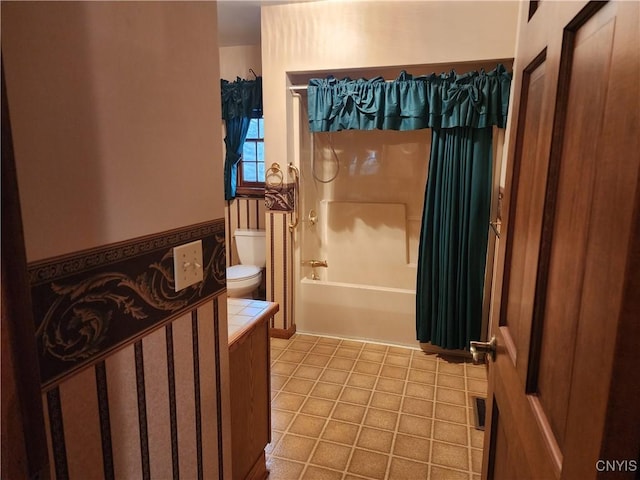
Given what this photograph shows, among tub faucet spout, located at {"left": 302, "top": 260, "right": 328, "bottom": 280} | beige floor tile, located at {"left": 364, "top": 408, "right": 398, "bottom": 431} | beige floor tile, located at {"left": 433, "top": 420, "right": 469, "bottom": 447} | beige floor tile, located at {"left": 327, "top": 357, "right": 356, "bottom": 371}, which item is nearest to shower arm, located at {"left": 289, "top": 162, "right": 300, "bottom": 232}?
tub faucet spout, located at {"left": 302, "top": 260, "right": 328, "bottom": 280}

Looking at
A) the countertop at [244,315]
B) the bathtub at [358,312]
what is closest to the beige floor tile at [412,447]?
the countertop at [244,315]

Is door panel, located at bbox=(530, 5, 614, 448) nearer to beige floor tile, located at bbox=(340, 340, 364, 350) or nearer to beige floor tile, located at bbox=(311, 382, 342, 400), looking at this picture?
beige floor tile, located at bbox=(311, 382, 342, 400)

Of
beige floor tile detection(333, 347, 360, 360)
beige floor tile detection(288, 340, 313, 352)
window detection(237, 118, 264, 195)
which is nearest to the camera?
beige floor tile detection(333, 347, 360, 360)

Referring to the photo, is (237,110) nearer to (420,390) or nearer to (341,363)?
(341,363)

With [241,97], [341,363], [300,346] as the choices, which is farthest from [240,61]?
[341,363]

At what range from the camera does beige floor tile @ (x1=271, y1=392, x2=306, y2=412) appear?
2.46 m

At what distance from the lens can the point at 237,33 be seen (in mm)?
3695

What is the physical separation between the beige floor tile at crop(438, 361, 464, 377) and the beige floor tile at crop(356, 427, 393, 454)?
863mm

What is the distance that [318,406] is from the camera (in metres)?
2.47

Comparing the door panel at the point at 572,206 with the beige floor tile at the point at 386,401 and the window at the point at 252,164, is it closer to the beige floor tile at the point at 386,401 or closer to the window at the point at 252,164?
the beige floor tile at the point at 386,401

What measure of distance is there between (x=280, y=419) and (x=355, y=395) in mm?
516

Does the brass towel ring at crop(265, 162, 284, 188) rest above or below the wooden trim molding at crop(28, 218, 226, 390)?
above

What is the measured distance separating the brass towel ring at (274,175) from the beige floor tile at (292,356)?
130cm

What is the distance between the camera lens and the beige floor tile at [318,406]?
241cm
